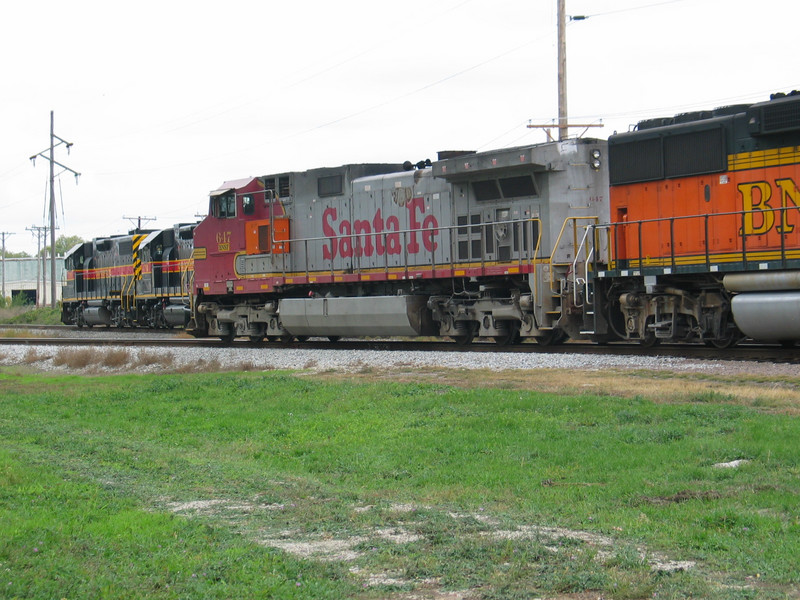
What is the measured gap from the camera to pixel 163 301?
33.8 metres

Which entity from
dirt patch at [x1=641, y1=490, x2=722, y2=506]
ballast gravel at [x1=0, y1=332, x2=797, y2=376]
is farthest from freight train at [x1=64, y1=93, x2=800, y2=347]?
dirt patch at [x1=641, y1=490, x2=722, y2=506]

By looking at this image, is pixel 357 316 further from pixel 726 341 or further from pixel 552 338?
pixel 726 341

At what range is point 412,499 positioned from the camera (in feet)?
21.0

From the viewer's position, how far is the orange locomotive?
13.8m

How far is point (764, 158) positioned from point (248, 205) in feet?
42.7

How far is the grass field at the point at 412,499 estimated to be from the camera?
445 cm

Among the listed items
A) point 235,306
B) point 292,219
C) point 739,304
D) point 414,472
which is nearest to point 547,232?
point 739,304

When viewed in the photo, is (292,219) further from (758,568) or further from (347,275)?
(758,568)

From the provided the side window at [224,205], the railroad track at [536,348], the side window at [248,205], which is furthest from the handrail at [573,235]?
the side window at [224,205]

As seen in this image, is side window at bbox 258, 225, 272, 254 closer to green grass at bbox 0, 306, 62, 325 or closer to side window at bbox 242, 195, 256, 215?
side window at bbox 242, 195, 256, 215

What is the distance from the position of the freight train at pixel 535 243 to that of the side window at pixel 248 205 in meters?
0.06

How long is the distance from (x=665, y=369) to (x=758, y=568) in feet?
28.6

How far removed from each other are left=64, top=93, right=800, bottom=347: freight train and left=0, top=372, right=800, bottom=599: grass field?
14.9 ft

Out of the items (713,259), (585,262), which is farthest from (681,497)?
(585,262)
